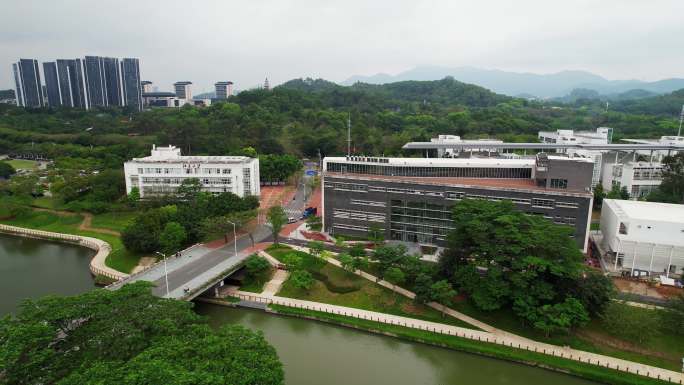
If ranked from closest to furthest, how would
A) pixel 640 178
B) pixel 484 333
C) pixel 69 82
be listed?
pixel 484 333 → pixel 640 178 → pixel 69 82

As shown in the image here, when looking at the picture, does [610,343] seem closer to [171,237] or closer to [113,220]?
[171,237]

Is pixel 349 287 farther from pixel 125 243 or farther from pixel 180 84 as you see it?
pixel 180 84


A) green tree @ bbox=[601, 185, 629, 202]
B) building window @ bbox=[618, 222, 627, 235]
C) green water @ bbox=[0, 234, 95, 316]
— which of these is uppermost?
green tree @ bbox=[601, 185, 629, 202]

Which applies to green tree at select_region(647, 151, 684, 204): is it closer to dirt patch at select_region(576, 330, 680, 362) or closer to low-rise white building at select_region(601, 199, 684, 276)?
low-rise white building at select_region(601, 199, 684, 276)

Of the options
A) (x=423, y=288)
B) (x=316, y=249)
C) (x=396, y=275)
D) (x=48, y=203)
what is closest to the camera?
(x=423, y=288)

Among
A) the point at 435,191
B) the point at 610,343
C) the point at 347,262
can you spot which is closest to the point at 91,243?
the point at 347,262

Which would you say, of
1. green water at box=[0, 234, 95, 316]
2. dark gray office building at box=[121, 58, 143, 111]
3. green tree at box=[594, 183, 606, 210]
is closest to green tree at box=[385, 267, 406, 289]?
green water at box=[0, 234, 95, 316]

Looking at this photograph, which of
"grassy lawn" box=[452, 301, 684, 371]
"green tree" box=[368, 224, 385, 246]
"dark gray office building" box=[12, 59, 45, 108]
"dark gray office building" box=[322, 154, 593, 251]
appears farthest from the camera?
"dark gray office building" box=[12, 59, 45, 108]
